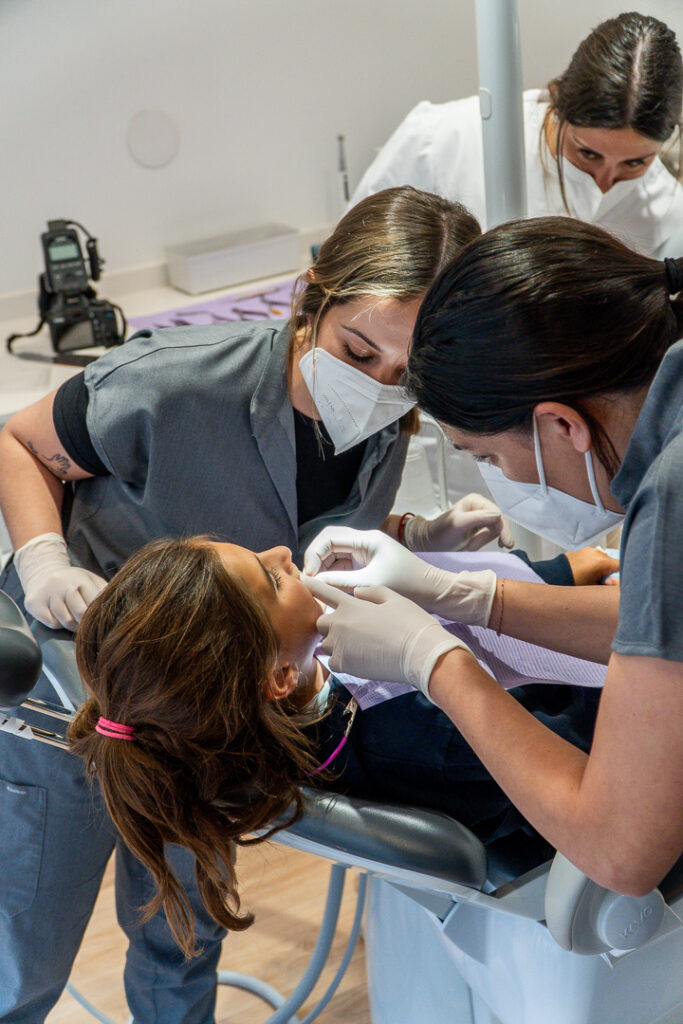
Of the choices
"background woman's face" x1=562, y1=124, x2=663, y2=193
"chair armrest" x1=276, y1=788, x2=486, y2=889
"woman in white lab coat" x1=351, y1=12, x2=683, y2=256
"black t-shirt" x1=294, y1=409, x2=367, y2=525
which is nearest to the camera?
"chair armrest" x1=276, y1=788, x2=486, y2=889

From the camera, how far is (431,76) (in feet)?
10.1

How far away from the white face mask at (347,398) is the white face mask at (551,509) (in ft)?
0.87

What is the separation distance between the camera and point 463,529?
1545mm

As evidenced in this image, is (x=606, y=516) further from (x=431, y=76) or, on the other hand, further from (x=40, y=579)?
(x=431, y=76)

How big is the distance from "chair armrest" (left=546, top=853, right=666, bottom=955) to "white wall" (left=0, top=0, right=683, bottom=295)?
212 centimetres

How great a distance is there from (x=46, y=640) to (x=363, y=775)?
0.43 meters

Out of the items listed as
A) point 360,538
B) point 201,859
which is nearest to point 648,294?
point 360,538

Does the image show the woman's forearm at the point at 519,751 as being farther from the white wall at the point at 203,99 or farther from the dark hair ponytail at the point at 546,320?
the white wall at the point at 203,99

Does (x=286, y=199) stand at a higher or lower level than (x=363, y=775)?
higher

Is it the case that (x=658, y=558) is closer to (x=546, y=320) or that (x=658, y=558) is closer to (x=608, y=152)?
(x=546, y=320)

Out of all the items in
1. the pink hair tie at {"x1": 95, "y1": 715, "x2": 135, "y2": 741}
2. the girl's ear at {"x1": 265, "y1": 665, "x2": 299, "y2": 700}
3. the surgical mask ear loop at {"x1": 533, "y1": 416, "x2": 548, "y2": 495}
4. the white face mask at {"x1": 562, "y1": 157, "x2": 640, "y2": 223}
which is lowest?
the girl's ear at {"x1": 265, "y1": 665, "x2": 299, "y2": 700}

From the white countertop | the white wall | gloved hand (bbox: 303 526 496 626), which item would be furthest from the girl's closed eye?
the white wall

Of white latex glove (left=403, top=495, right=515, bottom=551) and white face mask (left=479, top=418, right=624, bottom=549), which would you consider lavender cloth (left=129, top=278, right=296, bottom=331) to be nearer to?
white latex glove (left=403, top=495, right=515, bottom=551)

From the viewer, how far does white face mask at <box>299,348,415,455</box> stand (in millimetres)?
1363
